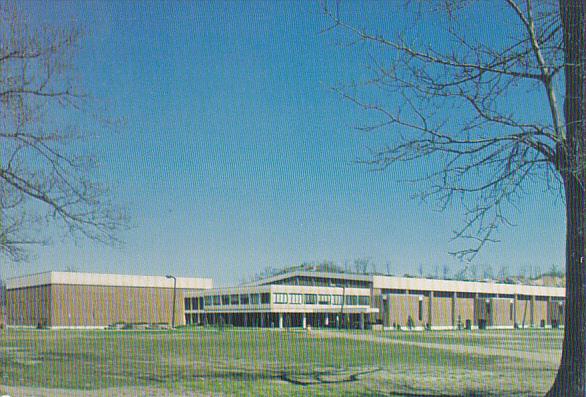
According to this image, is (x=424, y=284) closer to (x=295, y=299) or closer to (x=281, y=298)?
(x=295, y=299)

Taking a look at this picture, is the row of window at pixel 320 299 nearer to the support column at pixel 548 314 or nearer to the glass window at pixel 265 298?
the glass window at pixel 265 298

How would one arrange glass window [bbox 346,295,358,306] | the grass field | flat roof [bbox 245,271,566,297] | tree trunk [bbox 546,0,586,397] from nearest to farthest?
tree trunk [bbox 546,0,586,397], the grass field, glass window [bbox 346,295,358,306], flat roof [bbox 245,271,566,297]

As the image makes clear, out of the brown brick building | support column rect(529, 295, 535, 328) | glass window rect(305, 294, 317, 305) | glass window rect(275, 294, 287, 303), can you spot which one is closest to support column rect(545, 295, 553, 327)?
support column rect(529, 295, 535, 328)

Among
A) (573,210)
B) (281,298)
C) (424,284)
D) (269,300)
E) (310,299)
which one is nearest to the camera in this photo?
(573,210)

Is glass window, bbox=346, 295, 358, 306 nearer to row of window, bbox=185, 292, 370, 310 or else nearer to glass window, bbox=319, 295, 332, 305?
row of window, bbox=185, 292, 370, 310

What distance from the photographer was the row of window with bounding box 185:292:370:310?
6153cm

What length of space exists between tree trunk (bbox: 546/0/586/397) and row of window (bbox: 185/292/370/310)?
171 ft

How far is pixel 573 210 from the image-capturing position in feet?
31.3

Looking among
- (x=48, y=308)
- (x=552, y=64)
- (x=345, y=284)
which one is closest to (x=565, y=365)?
(x=552, y=64)

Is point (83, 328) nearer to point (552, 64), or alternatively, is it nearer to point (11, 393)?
point (11, 393)

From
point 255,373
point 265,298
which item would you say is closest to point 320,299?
point 265,298

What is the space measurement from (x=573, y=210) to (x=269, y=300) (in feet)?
173

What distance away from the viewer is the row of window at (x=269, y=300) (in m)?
61.5

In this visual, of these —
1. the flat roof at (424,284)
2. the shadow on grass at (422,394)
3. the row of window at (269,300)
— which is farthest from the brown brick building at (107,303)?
the shadow on grass at (422,394)
